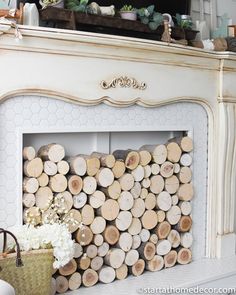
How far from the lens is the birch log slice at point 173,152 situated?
127 inches

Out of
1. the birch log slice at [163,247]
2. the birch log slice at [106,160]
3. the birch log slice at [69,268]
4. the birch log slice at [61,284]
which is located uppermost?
the birch log slice at [106,160]

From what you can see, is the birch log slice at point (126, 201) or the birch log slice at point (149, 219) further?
the birch log slice at point (149, 219)

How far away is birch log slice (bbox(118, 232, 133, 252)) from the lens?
303 cm

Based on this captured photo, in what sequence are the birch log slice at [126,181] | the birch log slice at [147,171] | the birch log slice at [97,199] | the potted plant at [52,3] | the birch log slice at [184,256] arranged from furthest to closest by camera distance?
the birch log slice at [184,256], the birch log slice at [147,171], the birch log slice at [126,181], the birch log slice at [97,199], the potted plant at [52,3]

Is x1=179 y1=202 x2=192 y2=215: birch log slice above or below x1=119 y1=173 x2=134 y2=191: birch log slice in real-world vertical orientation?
below

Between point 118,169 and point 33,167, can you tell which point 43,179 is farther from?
point 118,169

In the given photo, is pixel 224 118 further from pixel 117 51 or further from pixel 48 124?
pixel 48 124

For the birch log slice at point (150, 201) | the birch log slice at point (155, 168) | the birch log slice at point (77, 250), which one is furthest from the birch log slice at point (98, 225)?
the birch log slice at point (155, 168)

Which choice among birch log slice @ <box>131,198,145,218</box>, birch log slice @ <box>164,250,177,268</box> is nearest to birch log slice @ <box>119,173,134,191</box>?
birch log slice @ <box>131,198,145,218</box>

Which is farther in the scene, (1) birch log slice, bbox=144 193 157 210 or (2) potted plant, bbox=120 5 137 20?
(1) birch log slice, bbox=144 193 157 210

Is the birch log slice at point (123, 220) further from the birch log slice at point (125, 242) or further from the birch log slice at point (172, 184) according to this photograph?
the birch log slice at point (172, 184)

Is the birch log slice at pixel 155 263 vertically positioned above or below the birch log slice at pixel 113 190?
below

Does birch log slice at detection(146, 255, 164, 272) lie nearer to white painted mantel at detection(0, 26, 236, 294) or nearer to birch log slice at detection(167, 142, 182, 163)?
white painted mantel at detection(0, 26, 236, 294)

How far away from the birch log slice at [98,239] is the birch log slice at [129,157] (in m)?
0.41
